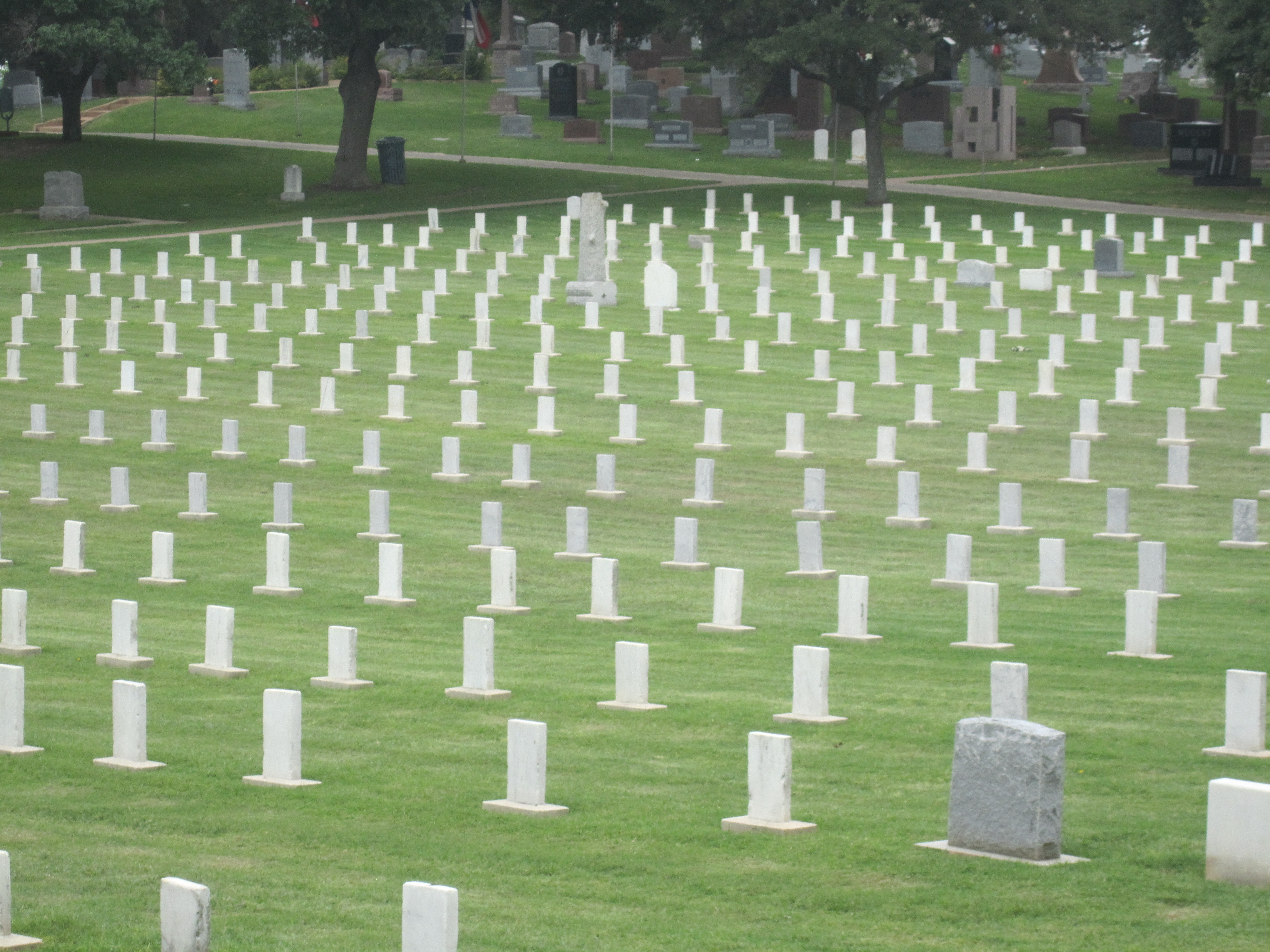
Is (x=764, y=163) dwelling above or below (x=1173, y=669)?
above

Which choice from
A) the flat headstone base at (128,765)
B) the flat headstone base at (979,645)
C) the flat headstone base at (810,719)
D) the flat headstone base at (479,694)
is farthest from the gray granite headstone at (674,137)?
the flat headstone base at (128,765)

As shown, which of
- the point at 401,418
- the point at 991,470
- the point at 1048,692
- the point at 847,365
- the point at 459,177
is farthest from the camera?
the point at 459,177

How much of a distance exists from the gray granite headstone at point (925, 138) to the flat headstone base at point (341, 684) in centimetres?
5154

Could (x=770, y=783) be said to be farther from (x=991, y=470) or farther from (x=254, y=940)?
(x=991, y=470)

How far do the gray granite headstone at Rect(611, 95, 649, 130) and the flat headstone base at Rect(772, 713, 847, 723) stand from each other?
55.6 metres

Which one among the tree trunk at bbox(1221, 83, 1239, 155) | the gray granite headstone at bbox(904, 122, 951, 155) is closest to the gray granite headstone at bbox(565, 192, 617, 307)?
the tree trunk at bbox(1221, 83, 1239, 155)

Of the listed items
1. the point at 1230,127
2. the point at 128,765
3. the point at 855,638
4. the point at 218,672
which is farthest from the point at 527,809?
the point at 1230,127

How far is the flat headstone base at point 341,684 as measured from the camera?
1152cm

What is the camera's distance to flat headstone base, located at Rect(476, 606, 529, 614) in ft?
46.6

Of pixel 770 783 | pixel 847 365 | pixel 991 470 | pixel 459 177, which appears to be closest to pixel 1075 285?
pixel 847 365

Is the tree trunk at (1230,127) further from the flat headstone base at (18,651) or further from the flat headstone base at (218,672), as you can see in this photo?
the flat headstone base at (218,672)

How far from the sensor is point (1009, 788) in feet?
25.7

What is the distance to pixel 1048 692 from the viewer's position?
1118cm

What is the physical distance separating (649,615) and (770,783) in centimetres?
580
